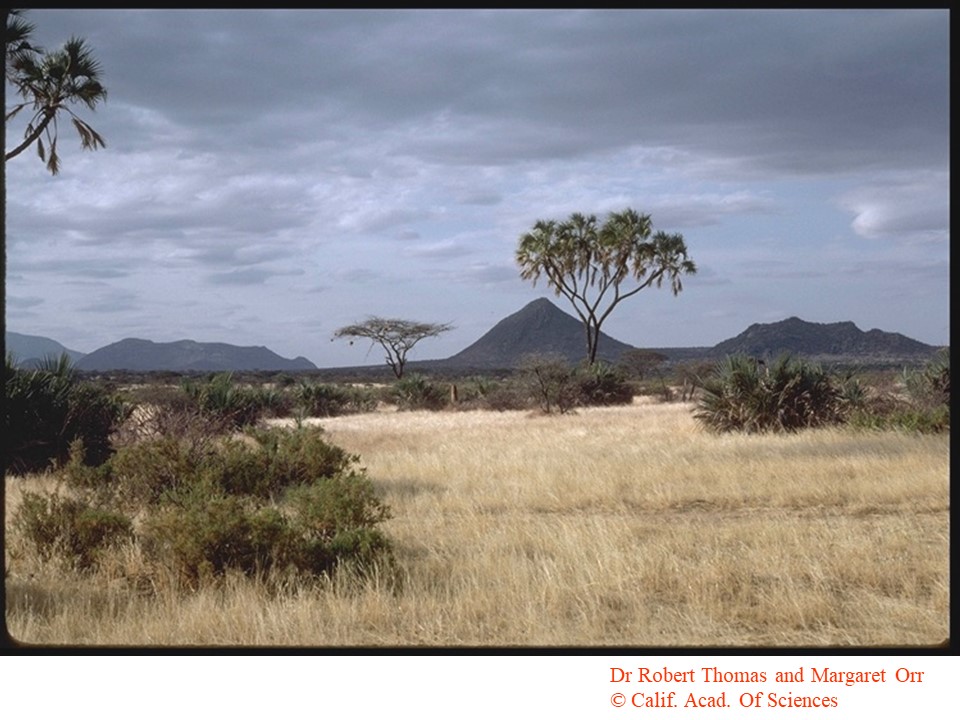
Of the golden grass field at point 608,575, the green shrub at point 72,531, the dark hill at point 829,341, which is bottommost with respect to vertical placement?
the golden grass field at point 608,575

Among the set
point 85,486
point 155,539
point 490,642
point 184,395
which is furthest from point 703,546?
point 184,395

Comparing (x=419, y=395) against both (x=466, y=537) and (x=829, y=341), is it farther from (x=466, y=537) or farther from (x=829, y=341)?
(x=829, y=341)

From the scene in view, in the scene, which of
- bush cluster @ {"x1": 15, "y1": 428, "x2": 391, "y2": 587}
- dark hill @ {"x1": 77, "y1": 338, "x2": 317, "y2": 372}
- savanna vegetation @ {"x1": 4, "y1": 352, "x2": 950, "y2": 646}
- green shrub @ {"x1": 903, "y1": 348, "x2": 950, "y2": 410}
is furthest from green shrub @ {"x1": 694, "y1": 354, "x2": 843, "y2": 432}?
dark hill @ {"x1": 77, "y1": 338, "x2": 317, "y2": 372}

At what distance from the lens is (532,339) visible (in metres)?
157

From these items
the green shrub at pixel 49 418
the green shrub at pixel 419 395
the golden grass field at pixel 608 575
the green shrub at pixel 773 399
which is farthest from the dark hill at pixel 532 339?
the golden grass field at pixel 608 575

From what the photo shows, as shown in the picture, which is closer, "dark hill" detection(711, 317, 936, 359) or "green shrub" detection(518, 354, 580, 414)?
"green shrub" detection(518, 354, 580, 414)

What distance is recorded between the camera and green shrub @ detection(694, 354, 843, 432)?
18.9 metres

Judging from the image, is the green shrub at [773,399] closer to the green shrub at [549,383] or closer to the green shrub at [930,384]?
the green shrub at [930,384]

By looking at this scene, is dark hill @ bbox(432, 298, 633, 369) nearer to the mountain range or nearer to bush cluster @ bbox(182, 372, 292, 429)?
the mountain range

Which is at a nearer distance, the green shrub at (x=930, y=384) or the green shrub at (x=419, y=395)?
the green shrub at (x=930, y=384)

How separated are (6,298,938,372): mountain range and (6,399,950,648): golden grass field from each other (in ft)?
104

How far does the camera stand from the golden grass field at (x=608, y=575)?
5.45m

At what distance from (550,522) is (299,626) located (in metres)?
4.13

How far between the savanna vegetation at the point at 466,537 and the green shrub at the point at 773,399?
6.86ft
